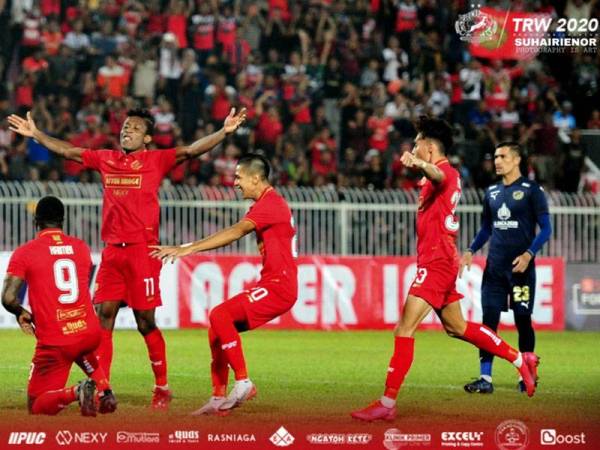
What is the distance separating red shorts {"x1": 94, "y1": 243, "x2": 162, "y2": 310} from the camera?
1207 cm

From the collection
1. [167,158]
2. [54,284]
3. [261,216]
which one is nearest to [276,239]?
[261,216]

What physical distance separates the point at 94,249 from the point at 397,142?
21.4 feet

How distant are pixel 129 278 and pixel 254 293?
1.36m

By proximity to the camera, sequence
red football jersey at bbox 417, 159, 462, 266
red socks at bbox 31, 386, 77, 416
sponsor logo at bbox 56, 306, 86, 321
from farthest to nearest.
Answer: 1. red football jersey at bbox 417, 159, 462, 266
2. sponsor logo at bbox 56, 306, 86, 321
3. red socks at bbox 31, 386, 77, 416

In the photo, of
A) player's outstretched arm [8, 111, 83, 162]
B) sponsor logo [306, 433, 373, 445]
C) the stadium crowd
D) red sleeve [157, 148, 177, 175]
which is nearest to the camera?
sponsor logo [306, 433, 373, 445]

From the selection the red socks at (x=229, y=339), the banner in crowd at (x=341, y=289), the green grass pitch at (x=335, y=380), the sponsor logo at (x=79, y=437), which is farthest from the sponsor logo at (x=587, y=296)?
the sponsor logo at (x=79, y=437)

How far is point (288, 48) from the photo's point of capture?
2783 cm

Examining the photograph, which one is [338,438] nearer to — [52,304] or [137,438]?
[137,438]

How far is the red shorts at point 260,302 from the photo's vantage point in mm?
11297

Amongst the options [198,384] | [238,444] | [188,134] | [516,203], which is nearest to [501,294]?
[516,203]

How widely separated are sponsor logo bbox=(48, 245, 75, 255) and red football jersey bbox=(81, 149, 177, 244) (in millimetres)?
1159

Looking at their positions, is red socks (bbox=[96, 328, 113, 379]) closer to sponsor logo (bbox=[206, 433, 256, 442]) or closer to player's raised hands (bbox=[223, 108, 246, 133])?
player's raised hands (bbox=[223, 108, 246, 133])

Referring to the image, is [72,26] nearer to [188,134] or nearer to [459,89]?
[188,134]

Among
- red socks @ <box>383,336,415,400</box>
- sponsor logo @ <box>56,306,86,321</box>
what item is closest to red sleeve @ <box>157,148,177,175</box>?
sponsor logo @ <box>56,306,86,321</box>
